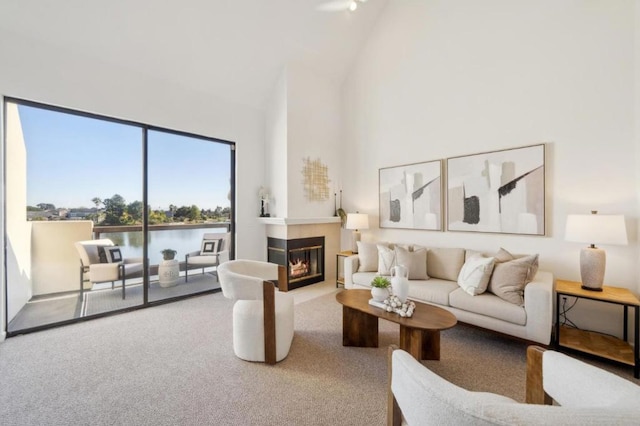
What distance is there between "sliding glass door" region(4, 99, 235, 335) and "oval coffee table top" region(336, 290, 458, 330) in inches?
110

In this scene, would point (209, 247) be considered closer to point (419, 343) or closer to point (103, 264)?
point (103, 264)

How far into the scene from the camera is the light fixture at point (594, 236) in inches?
91.8

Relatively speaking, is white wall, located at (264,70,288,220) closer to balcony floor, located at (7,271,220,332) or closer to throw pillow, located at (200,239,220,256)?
throw pillow, located at (200,239,220,256)

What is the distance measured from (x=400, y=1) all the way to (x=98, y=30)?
419 centimetres

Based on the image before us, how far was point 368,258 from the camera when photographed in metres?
3.82

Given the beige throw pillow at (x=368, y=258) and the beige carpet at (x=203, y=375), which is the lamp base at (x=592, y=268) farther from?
the beige throw pillow at (x=368, y=258)

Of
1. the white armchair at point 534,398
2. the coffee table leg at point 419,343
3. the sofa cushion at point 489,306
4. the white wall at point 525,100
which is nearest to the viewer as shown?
the white armchair at point 534,398

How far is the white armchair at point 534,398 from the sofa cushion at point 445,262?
2.28m

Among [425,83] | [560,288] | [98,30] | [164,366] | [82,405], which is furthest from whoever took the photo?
[425,83]

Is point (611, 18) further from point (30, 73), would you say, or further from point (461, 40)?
point (30, 73)

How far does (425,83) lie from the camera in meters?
4.03

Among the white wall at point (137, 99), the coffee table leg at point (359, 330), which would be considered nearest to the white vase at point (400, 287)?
the coffee table leg at point (359, 330)

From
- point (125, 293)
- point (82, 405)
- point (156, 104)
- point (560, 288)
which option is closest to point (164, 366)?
point (82, 405)

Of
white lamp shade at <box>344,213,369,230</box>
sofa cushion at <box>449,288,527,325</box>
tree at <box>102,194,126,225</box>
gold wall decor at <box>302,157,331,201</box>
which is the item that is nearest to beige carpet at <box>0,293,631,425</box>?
sofa cushion at <box>449,288,527,325</box>
